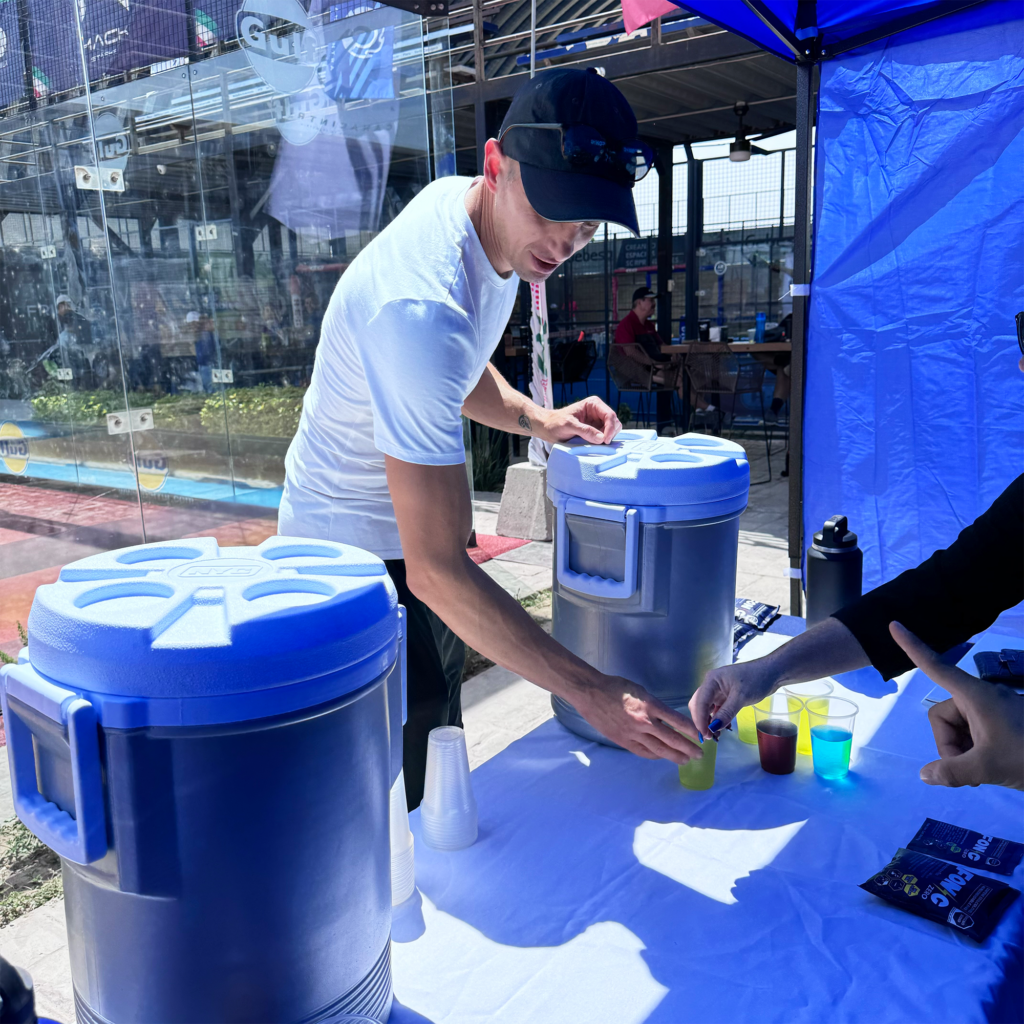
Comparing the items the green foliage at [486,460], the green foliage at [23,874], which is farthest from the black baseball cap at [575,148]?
the green foliage at [486,460]

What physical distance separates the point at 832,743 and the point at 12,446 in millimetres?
4212

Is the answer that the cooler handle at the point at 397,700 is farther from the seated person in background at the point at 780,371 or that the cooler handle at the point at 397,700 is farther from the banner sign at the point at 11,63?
the seated person in background at the point at 780,371

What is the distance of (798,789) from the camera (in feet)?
4.45

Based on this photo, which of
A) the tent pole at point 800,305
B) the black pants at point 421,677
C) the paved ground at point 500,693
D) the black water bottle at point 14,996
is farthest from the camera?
the tent pole at point 800,305

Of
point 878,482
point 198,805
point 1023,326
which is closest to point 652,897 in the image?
point 198,805

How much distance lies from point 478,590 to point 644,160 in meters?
0.76

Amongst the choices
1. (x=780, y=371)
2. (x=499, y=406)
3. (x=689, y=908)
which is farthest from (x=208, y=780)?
(x=780, y=371)

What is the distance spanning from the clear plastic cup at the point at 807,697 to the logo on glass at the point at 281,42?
4.52 meters

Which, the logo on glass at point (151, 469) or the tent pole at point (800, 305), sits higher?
the tent pole at point (800, 305)

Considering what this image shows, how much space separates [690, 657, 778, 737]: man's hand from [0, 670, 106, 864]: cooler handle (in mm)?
844

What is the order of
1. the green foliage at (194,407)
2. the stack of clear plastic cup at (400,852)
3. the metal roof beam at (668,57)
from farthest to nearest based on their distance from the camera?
the metal roof beam at (668,57) → the green foliage at (194,407) → the stack of clear plastic cup at (400,852)

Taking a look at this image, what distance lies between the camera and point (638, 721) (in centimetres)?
118

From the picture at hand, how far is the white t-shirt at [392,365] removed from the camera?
1308 mm

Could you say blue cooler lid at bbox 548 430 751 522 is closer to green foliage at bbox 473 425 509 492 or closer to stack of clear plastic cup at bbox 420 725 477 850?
stack of clear plastic cup at bbox 420 725 477 850
